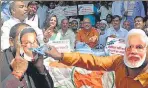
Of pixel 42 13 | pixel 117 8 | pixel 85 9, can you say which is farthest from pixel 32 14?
pixel 117 8

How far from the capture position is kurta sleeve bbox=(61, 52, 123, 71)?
16.6ft

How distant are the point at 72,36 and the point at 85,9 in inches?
14.2

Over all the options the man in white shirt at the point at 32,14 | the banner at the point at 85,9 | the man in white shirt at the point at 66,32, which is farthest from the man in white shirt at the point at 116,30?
the man in white shirt at the point at 32,14

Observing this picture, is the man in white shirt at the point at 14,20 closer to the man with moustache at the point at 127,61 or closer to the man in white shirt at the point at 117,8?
the man with moustache at the point at 127,61

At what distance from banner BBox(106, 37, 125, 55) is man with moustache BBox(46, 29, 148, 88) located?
5 centimetres

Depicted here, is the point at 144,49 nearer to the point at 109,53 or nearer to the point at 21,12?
the point at 109,53

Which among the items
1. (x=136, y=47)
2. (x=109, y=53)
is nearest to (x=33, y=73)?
(x=109, y=53)

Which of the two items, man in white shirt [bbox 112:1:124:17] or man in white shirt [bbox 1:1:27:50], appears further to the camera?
man in white shirt [bbox 1:1:27:50]

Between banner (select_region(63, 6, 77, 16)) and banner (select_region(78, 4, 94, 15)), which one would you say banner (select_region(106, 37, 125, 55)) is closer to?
banner (select_region(78, 4, 94, 15))

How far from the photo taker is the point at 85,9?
5.05 meters

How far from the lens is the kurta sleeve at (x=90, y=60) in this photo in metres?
5.07

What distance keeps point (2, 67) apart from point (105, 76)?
125 centimetres

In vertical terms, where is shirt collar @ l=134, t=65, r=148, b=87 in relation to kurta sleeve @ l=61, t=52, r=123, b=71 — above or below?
below

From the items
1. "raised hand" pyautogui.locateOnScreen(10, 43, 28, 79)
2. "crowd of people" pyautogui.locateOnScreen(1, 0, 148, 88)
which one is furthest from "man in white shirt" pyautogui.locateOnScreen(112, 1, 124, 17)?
"raised hand" pyautogui.locateOnScreen(10, 43, 28, 79)
